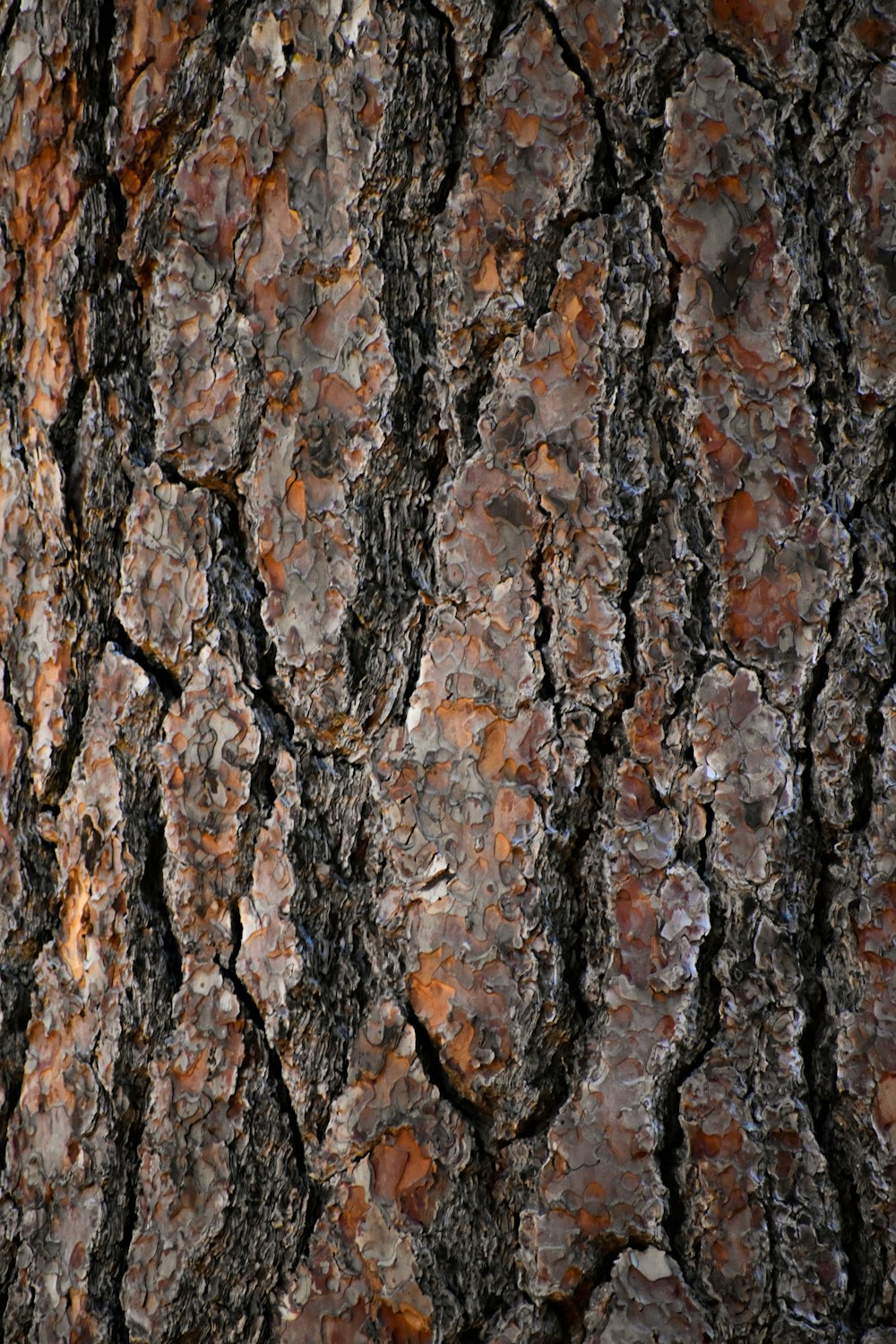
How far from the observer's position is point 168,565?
709 mm

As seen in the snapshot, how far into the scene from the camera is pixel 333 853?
0.69m

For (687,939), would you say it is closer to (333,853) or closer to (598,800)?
(598,800)

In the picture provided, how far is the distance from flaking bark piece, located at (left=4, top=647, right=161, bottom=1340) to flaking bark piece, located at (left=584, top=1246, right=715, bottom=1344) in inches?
14.3

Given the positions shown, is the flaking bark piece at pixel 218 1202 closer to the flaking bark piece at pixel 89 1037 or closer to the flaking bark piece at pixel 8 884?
the flaking bark piece at pixel 89 1037

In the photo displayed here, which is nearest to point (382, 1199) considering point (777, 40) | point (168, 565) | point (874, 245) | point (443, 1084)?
point (443, 1084)

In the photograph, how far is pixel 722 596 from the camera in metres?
0.67

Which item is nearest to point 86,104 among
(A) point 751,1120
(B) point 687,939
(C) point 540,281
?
(C) point 540,281

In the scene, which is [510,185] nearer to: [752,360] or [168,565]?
[752,360]

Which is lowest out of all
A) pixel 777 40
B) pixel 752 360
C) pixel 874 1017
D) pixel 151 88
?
pixel 874 1017

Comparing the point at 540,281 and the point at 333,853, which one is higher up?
the point at 540,281

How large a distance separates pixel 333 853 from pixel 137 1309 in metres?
0.36

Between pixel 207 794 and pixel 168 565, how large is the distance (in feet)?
0.56

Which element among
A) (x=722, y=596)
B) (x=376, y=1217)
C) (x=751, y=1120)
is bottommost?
(x=376, y=1217)

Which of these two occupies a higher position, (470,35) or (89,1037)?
(470,35)
